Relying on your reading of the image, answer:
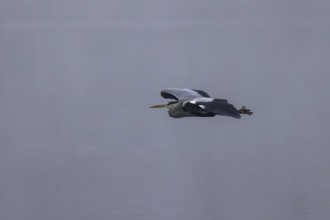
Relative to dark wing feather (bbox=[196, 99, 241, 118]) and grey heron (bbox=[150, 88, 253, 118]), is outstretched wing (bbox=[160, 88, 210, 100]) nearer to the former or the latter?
grey heron (bbox=[150, 88, 253, 118])

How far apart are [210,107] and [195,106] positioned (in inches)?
4.2

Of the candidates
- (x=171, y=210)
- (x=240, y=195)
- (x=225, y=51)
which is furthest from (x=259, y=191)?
(x=225, y=51)

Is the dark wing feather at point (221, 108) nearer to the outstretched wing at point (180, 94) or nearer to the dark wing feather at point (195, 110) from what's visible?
the dark wing feather at point (195, 110)

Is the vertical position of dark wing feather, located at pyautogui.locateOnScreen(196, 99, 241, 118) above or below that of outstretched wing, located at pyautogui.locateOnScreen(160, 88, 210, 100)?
below

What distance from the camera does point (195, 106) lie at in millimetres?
3119

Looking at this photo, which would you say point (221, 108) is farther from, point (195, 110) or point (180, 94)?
point (180, 94)

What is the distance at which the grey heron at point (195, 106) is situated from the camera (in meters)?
3.00

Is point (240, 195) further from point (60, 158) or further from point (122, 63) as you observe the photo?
point (122, 63)

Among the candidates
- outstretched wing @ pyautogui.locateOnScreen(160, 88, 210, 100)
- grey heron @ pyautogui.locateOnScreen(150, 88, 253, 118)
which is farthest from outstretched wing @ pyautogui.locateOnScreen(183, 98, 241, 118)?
outstretched wing @ pyautogui.locateOnScreen(160, 88, 210, 100)

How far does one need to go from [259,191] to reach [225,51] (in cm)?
127

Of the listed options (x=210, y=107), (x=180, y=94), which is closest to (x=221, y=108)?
(x=210, y=107)

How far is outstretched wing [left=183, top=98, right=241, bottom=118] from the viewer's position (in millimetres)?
2977

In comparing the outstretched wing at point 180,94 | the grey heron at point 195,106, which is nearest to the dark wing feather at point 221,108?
the grey heron at point 195,106

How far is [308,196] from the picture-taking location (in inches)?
118
